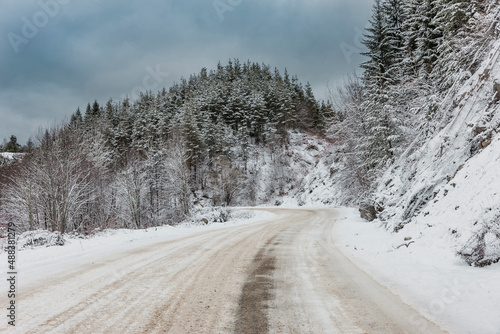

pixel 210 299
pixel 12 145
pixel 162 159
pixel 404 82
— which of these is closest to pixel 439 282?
pixel 210 299

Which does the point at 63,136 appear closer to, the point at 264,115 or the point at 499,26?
the point at 499,26

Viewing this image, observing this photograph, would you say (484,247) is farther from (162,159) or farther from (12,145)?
(12,145)

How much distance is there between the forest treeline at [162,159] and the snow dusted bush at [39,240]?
796 cm

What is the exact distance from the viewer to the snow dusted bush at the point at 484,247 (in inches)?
180

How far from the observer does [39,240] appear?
30.2 ft

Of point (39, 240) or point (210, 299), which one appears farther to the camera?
point (39, 240)

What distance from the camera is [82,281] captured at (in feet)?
15.1

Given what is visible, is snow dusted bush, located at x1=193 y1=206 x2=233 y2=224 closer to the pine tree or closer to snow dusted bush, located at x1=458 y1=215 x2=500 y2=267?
snow dusted bush, located at x1=458 y1=215 x2=500 y2=267

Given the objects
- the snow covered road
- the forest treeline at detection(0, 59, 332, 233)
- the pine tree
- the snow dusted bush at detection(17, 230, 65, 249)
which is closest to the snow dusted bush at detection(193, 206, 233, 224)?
the forest treeline at detection(0, 59, 332, 233)

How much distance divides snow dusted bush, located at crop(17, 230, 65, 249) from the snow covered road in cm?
432

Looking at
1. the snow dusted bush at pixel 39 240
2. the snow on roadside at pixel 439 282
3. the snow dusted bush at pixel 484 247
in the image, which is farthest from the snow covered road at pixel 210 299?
the snow dusted bush at pixel 39 240

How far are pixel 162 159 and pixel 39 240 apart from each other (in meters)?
25.5

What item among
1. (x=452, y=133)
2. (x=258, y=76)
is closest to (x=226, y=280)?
(x=452, y=133)

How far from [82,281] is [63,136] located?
59.6ft
